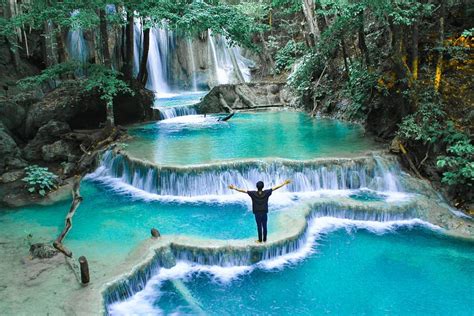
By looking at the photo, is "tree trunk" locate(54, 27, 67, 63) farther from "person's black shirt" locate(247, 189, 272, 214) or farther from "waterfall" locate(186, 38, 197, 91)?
"person's black shirt" locate(247, 189, 272, 214)

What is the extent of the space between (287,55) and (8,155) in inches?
720

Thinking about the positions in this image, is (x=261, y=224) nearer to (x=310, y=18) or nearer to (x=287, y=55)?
(x=310, y=18)

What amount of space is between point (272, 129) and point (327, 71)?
16.2ft

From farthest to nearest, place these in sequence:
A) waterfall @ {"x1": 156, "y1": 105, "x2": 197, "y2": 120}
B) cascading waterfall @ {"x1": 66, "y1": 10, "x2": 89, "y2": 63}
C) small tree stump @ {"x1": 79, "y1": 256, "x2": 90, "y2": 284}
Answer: cascading waterfall @ {"x1": 66, "y1": 10, "x2": 89, "y2": 63}, waterfall @ {"x1": 156, "y1": 105, "x2": 197, "y2": 120}, small tree stump @ {"x1": 79, "y1": 256, "x2": 90, "y2": 284}

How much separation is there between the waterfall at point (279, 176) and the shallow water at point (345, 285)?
8.34 ft

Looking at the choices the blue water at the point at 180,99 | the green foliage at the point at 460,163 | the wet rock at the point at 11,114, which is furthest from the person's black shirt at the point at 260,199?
the blue water at the point at 180,99

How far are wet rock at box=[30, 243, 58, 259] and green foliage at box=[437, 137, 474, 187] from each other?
804cm

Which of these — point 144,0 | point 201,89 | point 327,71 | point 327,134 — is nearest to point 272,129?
point 327,134

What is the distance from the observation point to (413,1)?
10195 mm

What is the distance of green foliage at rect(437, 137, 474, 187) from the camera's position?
908cm

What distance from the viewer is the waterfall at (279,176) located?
10789 millimetres

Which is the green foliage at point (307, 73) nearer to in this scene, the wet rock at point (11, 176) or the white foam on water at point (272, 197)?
the white foam on water at point (272, 197)

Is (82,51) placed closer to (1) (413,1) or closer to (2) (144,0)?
Answer: (2) (144,0)

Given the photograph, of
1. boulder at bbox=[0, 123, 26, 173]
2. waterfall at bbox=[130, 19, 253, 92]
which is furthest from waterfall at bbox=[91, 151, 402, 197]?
waterfall at bbox=[130, 19, 253, 92]
